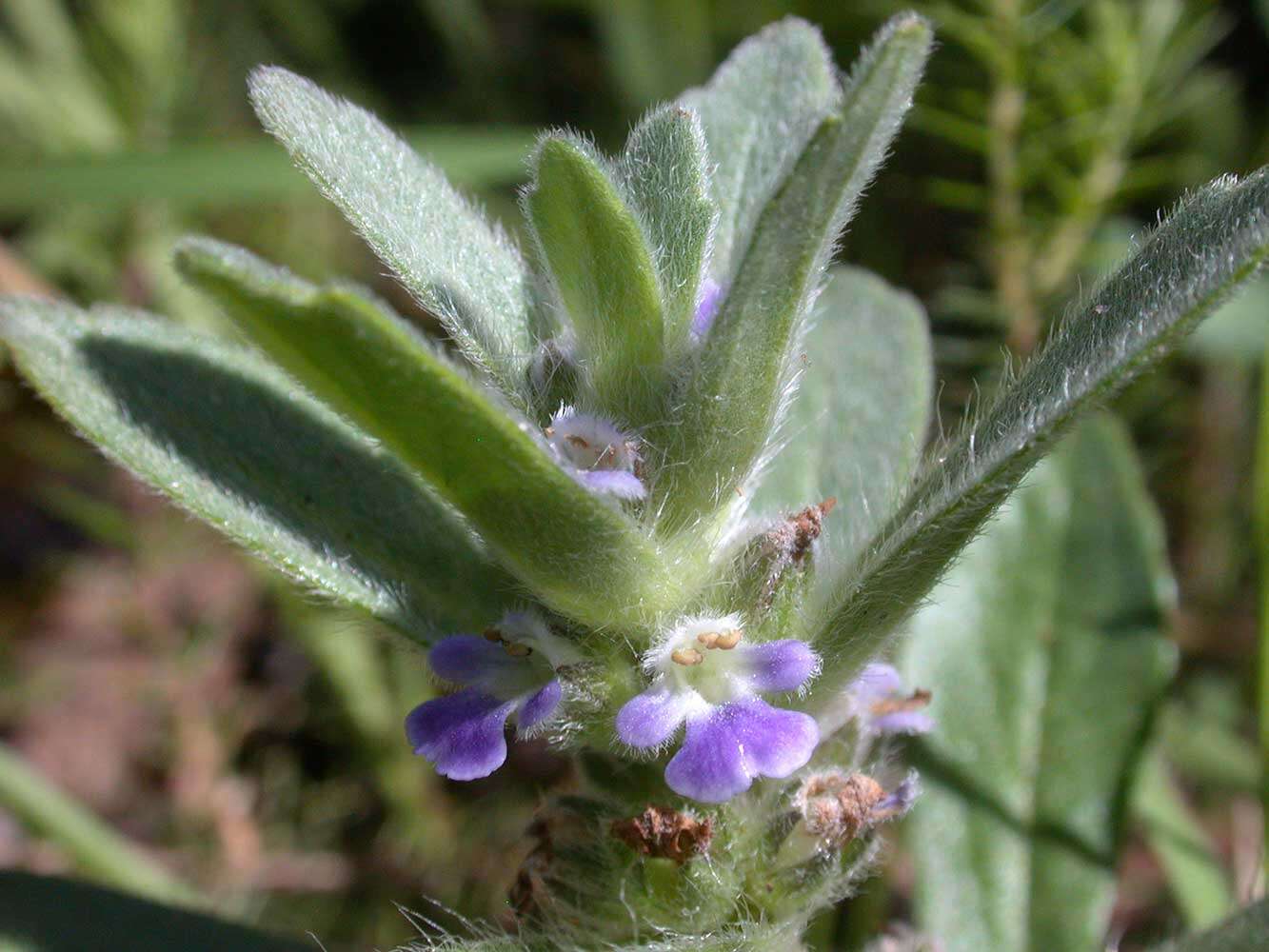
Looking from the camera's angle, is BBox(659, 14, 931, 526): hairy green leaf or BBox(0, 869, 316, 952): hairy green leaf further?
BBox(0, 869, 316, 952): hairy green leaf

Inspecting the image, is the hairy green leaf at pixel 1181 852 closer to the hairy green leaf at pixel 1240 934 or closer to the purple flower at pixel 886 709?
the purple flower at pixel 886 709

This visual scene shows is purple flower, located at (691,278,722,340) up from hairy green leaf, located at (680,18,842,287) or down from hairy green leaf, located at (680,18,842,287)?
down

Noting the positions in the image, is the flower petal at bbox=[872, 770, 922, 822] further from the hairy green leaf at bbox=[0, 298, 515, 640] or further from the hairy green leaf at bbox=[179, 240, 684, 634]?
the hairy green leaf at bbox=[0, 298, 515, 640]

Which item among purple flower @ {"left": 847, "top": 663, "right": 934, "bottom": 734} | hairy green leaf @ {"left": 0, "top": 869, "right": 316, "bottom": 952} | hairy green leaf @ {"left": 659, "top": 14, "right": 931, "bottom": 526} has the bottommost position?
hairy green leaf @ {"left": 0, "top": 869, "right": 316, "bottom": 952}


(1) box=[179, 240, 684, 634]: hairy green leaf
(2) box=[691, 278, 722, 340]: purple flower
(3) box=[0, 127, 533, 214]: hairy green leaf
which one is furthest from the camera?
(3) box=[0, 127, 533, 214]: hairy green leaf

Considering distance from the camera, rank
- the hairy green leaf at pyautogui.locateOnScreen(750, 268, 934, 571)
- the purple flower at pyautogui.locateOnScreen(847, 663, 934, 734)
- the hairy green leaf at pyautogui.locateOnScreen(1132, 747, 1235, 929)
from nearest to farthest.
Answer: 1. the purple flower at pyautogui.locateOnScreen(847, 663, 934, 734)
2. the hairy green leaf at pyautogui.locateOnScreen(750, 268, 934, 571)
3. the hairy green leaf at pyautogui.locateOnScreen(1132, 747, 1235, 929)

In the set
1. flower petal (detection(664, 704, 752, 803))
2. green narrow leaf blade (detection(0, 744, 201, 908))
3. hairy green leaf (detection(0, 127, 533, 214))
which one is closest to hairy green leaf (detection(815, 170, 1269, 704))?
flower petal (detection(664, 704, 752, 803))

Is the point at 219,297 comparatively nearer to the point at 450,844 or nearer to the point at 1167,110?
the point at 450,844

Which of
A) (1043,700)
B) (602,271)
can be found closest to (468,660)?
(602,271)
